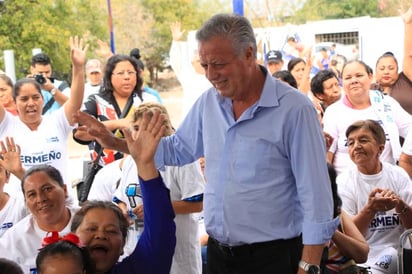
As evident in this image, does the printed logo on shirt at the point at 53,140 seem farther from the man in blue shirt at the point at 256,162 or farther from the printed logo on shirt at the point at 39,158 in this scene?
the man in blue shirt at the point at 256,162

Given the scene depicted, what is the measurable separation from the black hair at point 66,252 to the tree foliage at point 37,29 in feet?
43.5

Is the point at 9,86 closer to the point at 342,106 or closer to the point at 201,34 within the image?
the point at 342,106

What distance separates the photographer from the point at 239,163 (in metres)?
2.24

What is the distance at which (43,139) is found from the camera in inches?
165

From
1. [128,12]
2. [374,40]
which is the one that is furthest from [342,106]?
[128,12]

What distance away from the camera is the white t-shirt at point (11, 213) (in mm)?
3388

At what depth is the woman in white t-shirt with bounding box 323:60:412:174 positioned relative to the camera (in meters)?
4.33

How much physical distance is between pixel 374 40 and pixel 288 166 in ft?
50.0

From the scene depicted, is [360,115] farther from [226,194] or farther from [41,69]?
[41,69]

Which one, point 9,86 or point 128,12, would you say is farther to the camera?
point 128,12

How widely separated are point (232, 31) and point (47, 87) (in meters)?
3.88

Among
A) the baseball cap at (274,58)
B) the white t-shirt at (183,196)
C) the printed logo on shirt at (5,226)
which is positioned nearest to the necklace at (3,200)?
the printed logo on shirt at (5,226)

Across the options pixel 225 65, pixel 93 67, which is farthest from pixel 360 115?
pixel 93 67

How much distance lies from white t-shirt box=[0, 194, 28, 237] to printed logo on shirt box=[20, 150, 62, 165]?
2.21 ft
